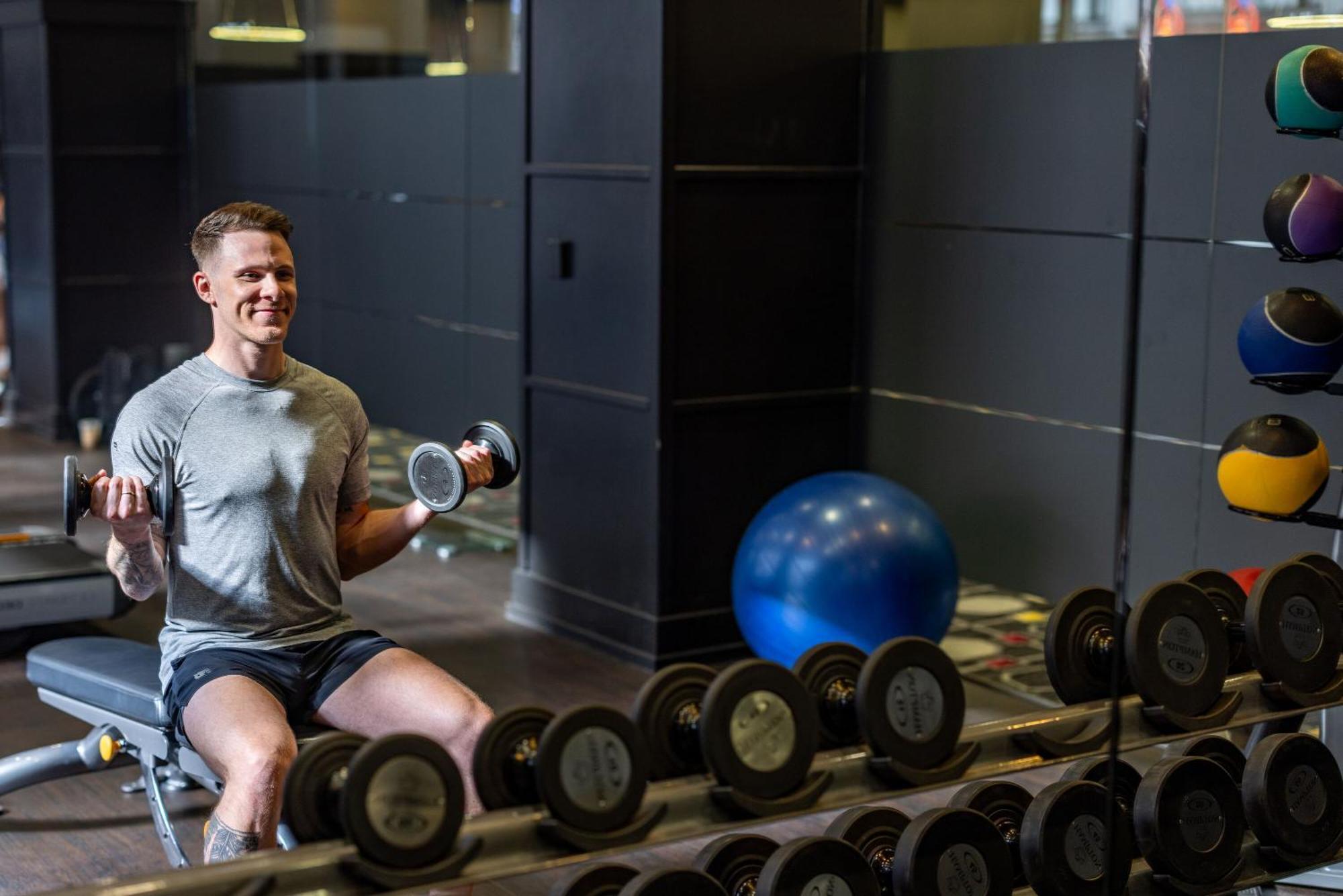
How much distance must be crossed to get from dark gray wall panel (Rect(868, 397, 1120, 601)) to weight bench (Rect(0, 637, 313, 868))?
207 cm

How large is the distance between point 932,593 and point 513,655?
114cm

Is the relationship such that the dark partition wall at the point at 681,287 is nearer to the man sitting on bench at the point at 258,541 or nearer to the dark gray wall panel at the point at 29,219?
the man sitting on bench at the point at 258,541

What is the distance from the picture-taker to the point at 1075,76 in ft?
12.6

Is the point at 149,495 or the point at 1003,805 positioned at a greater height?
the point at 149,495

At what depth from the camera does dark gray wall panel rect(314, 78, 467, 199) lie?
5.62 meters

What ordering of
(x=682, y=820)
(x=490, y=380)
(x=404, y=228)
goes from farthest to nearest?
(x=404, y=228) → (x=490, y=380) → (x=682, y=820)

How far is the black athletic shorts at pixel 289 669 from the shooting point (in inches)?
83.2

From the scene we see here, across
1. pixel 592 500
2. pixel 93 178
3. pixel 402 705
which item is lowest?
pixel 592 500

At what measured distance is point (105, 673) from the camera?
9.05 feet

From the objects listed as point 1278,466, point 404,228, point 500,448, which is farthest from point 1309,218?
point 404,228

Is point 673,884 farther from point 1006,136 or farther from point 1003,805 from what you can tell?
point 1006,136

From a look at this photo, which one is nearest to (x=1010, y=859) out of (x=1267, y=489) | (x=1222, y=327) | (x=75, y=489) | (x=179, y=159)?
(x=1267, y=489)

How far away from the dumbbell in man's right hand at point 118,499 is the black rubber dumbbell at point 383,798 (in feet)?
1.66

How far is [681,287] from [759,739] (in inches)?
93.8
